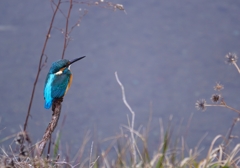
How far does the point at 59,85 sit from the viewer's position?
4.97ft

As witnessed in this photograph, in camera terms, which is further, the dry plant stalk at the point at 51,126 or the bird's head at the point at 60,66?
the bird's head at the point at 60,66

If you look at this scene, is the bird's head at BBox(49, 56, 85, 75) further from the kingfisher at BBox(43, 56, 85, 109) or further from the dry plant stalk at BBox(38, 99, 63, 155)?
the dry plant stalk at BBox(38, 99, 63, 155)

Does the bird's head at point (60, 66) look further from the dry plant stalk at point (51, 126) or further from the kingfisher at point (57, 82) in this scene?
the dry plant stalk at point (51, 126)

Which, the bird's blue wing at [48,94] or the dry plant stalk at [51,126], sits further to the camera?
the bird's blue wing at [48,94]

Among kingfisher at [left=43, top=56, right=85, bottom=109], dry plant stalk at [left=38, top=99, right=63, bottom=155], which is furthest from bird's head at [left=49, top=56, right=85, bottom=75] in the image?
dry plant stalk at [left=38, top=99, right=63, bottom=155]

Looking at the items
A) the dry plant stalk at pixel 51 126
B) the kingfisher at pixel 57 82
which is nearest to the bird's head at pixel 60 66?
the kingfisher at pixel 57 82

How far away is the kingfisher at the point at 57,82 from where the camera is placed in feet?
4.93

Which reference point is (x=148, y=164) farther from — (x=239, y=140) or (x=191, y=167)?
(x=239, y=140)

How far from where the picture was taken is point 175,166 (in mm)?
1645

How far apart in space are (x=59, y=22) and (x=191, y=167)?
66.4 inches

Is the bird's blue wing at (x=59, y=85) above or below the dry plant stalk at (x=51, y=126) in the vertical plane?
above

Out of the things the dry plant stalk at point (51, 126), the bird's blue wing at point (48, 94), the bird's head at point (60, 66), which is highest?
the bird's head at point (60, 66)

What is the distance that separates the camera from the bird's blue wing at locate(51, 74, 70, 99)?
59.1 inches

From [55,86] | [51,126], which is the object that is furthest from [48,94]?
[51,126]
